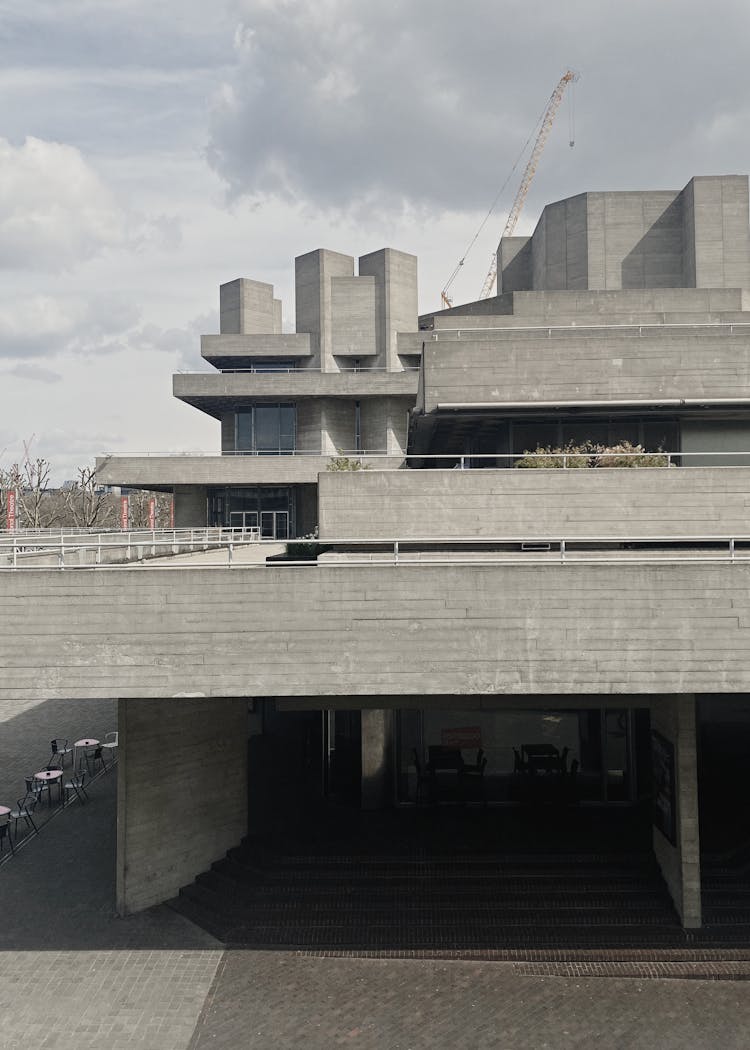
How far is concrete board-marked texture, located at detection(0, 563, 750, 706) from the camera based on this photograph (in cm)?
1009

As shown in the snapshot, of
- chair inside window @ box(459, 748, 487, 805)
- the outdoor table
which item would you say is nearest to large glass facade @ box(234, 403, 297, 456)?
the outdoor table

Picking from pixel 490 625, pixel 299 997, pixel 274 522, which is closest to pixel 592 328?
pixel 490 625

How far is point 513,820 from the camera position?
16.6 metres

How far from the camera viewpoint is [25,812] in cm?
1770

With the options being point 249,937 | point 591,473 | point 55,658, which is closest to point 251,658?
point 55,658

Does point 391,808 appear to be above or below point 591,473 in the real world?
below

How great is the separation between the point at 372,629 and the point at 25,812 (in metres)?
12.4

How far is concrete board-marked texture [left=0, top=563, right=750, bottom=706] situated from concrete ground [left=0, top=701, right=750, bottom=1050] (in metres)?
4.88

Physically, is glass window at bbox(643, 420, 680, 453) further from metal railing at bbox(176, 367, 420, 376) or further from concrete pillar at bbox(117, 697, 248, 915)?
metal railing at bbox(176, 367, 420, 376)

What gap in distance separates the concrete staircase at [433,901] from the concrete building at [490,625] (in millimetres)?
688

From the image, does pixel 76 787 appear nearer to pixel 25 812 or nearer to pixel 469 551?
pixel 25 812

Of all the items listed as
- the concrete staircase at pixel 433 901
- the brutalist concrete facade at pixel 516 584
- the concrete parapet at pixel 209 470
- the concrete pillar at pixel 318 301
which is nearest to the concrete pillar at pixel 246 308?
the concrete pillar at pixel 318 301

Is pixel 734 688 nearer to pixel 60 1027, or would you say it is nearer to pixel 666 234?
pixel 60 1027

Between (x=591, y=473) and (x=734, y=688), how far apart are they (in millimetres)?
5693
